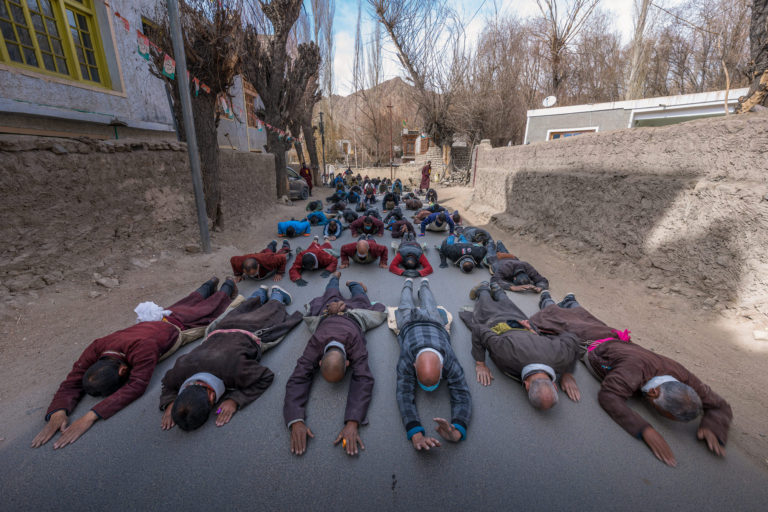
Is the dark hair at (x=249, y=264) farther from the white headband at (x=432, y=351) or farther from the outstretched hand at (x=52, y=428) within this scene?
the white headband at (x=432, y=351)

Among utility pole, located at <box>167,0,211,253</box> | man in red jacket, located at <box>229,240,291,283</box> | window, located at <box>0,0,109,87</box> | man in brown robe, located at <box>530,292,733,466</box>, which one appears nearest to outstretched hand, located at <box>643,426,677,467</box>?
man in brown robe, located at <box>530,292,733,466</box>

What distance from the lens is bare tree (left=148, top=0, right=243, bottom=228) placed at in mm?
5695

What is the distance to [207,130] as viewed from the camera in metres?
6.35

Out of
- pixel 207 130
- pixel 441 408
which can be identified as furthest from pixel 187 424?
pixel 207 130

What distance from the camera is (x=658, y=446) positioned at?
2.16m

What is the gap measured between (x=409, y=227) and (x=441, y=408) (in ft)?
18.0

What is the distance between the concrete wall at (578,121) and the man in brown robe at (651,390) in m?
11.1

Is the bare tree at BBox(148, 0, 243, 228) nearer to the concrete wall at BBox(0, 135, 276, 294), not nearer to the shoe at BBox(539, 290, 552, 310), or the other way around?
the concrete wall at BBox(0, 135, 276, 294)

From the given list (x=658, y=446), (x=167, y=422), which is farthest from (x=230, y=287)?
(x=658, y=446)

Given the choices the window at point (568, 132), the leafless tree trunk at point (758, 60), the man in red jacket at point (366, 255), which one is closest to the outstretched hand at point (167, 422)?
the man in red jacket at point (366, 255)

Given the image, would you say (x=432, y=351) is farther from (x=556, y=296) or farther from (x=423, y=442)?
(x=556, y=296)

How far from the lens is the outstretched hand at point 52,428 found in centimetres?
220

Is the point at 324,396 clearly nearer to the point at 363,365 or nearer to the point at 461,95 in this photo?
the point at 363,365

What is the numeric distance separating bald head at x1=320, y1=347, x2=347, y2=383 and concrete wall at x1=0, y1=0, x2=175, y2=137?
21.5ft
